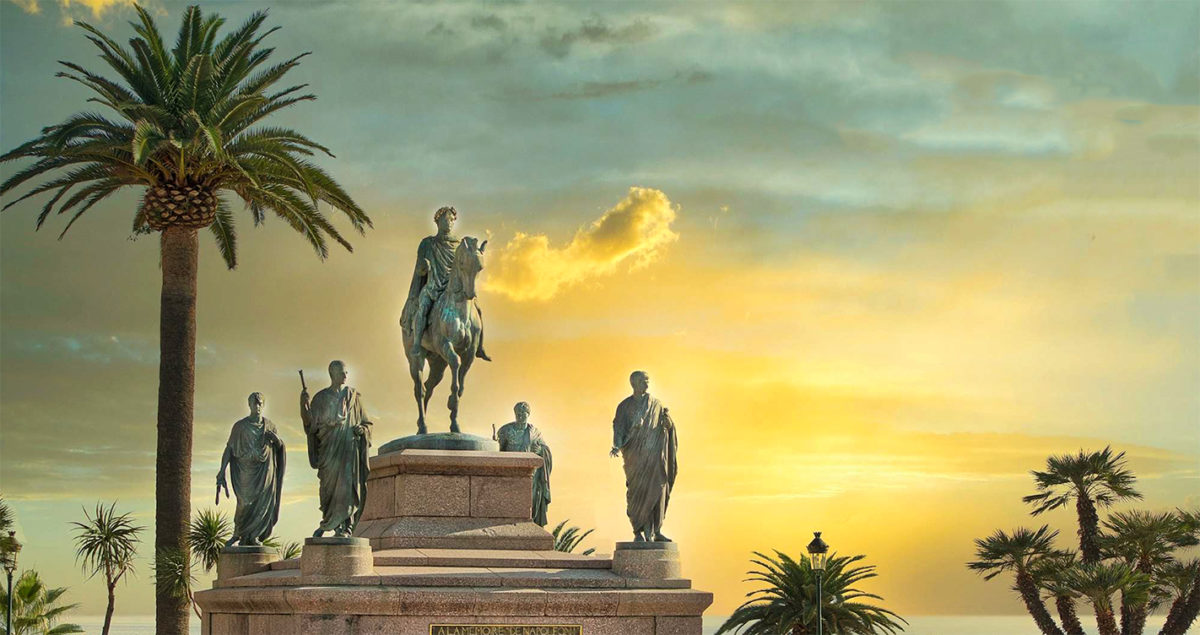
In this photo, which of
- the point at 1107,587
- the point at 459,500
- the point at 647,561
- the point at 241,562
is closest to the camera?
the point at 647,561

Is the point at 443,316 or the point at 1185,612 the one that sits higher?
the point at 443,316

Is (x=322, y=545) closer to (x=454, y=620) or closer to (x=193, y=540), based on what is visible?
(x=454, y=620)

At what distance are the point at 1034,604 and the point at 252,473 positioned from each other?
913 inches

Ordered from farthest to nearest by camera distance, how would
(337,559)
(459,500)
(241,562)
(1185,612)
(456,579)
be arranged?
(1185,612), (241,562), (459,500), (456,579), (337,559)

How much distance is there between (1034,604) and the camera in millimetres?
38625

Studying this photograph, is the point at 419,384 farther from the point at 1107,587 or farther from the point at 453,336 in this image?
the point at 1107,587

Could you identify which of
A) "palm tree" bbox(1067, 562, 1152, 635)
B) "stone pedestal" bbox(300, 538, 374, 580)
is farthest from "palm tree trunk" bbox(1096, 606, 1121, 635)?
"stone pedestal" bbox(300, 538, 374, 580)

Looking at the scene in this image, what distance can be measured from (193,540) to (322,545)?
1370 centimetres

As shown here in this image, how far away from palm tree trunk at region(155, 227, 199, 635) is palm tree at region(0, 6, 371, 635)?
0.02m

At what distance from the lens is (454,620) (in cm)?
1864

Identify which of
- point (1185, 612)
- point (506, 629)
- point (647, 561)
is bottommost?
point (506, 629)

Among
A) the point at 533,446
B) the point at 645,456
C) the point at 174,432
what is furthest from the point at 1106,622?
the point at 174,432

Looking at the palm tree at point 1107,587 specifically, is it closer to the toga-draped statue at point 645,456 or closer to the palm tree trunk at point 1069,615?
the palm tree trunk at point 1069,615

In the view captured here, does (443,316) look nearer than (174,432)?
Yes
